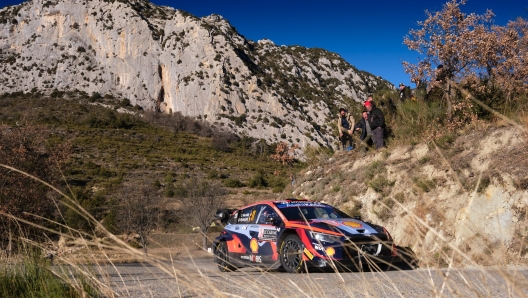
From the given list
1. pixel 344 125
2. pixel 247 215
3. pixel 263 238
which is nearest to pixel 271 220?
pixel 263 238

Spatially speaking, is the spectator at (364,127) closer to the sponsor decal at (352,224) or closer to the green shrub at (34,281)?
the sponsor decal at (352,224)

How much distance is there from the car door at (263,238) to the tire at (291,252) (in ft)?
0.79

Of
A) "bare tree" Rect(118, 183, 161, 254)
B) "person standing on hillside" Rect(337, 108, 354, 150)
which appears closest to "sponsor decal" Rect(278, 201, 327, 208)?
"person standing on hillside" Rect(337, 108, 354, 150)

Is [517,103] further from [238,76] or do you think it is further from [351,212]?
[238,76]

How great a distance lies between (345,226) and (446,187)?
395 centimetres

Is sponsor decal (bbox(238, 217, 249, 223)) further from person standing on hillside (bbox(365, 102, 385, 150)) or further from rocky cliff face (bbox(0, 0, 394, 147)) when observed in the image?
rocky cliff face (bbox(0, 0, 394, 147))

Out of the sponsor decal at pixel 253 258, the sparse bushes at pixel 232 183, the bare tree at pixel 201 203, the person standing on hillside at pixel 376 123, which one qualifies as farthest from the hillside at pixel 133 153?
the person standing on hillside at pixel 376 123

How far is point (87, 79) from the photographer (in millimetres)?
86688

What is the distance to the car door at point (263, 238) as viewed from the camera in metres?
8.83

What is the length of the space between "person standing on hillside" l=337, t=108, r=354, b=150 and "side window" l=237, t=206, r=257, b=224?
6.13m

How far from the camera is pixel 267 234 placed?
356 inches

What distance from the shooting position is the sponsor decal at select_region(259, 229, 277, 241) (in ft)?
29.2

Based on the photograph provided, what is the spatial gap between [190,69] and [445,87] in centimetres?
7631

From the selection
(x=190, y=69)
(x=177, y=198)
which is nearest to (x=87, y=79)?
(x=190, y=69)
